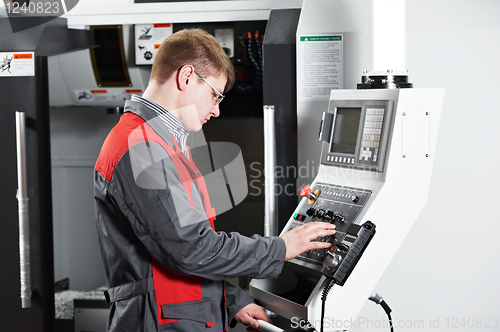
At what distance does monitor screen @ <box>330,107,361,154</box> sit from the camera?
147 centimetres

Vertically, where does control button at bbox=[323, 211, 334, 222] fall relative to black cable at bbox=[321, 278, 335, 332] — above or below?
above

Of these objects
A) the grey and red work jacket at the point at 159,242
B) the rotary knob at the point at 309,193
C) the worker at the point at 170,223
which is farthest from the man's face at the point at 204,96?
the rotary knob at the point at 309,193

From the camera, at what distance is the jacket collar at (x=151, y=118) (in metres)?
1.24

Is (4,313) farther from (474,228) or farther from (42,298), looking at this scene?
(474,228)

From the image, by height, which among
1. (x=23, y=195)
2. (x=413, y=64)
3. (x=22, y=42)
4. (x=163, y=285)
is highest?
(x=22, y=42)

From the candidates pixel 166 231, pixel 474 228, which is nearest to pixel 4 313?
pixel 166 231

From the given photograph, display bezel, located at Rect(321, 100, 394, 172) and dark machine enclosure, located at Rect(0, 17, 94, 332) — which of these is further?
dark machine enclosure, located at Rect(0, 17, 94, 332)

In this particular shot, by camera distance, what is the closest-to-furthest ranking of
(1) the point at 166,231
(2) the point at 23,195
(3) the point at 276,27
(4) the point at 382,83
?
(1) the point at 166,231 < (4) the point at 382,83 < (3) the point at 276,27 < (2) the point at 23,195

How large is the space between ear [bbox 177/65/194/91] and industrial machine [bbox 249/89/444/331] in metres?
0.53

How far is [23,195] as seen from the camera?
6.76ft

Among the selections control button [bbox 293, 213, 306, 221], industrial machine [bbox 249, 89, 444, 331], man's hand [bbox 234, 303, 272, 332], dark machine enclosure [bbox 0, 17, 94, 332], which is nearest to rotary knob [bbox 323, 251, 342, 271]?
industrial machine [bbox 249, 89, 444, 331]

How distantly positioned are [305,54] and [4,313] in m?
1.85

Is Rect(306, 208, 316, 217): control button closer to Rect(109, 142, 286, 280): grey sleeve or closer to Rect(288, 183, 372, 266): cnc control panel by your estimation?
Rect(288, 183, 372, 266): cnc control panel

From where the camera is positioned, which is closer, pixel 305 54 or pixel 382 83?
pixel 382 83
